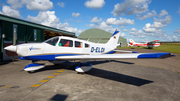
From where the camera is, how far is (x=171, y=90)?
3951 mm

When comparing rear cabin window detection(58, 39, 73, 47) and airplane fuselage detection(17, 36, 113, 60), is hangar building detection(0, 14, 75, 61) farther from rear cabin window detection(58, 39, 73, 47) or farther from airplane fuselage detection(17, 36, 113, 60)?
rear cabin window detection(58, 39, 73, 47)

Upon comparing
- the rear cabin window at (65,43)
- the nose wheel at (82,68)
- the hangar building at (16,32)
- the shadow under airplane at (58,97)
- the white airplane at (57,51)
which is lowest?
the shadow under airplane at (58,97)

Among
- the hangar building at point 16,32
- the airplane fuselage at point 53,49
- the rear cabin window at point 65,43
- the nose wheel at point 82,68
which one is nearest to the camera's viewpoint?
the airplane fuselage at point 53,49

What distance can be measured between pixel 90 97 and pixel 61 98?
0.93 meters

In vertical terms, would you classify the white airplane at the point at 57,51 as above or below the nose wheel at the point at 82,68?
above

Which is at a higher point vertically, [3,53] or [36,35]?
[36,35]

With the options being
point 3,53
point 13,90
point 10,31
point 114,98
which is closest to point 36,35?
point 10,31

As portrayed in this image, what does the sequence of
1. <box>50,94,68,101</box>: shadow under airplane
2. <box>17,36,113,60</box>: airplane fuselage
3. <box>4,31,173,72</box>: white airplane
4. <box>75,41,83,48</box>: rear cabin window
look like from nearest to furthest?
<box>50,94,68,101</box>: shadow under airplane
<box>4,31,173,72</box>: white airplane
<box>17,36,113,60</box>: airplane fuselage
<box>75,41,83,48</box>: rear cabin window

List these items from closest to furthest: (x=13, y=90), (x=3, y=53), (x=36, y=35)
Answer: (x=13, y=90) → (x=3, y=53) → (x=36, y=35)

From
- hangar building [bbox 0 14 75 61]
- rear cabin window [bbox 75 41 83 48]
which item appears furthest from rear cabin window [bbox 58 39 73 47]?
hangar building [bbox 0 14 75 61]

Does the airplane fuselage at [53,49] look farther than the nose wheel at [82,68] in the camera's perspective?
No

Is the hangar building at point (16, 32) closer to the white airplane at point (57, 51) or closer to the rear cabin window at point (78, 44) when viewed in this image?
the white airplane at point (57, 51)

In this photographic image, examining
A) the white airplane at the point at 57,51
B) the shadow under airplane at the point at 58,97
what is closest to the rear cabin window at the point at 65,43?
the white airplane at the point at 57,51

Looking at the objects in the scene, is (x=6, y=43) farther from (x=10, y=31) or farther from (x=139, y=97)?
(x=139, y=97)
